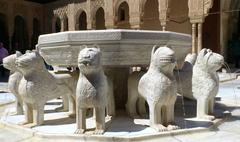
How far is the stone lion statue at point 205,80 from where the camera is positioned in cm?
459

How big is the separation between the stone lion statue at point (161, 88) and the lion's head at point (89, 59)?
0.65m

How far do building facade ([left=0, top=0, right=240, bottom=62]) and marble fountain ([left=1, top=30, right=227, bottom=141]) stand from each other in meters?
10.5

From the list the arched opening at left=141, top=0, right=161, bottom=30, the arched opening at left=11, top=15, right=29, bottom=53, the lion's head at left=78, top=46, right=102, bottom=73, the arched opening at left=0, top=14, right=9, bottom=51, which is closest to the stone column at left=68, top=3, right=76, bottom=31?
the arched opening at left=141, top=0, right=161, bottom=30

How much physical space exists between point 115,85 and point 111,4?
14.1m

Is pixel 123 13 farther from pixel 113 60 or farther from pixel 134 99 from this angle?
pixel 113 60

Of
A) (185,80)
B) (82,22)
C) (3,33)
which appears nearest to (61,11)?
(82,22)

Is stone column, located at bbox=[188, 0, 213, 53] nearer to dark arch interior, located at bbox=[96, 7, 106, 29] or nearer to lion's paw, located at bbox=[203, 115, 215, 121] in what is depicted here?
dark arch interior, located at bbox=[96, 7, 106, 29]

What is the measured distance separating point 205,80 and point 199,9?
10547 mm

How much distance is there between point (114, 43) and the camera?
4.32 m

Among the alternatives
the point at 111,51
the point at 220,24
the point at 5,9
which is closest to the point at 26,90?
the point at 111,51

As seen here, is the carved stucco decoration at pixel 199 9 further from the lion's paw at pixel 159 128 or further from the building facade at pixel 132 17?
the lion's paw at pixel 159 128

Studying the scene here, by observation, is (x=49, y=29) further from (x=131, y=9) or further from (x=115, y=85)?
(x=115, y=85)

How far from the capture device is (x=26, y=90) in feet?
14.1

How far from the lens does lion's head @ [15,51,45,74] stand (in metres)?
4.20
